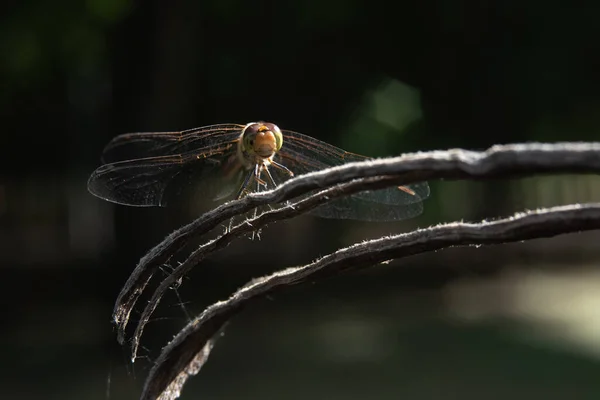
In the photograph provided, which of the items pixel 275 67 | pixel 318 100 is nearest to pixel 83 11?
pixel 275 67

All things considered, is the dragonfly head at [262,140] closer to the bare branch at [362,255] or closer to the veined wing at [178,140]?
the veined wing at [178,140]

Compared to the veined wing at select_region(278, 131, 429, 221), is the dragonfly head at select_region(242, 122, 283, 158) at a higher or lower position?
higher

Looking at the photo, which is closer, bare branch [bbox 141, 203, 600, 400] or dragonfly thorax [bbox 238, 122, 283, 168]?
bare branch [bbox 141, 203, 600, 400]

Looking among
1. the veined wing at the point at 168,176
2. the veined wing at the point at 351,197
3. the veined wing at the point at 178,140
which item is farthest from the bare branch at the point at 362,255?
the veined wing at the point at 178,140

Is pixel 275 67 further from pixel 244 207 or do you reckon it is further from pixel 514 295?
pixel 244 207

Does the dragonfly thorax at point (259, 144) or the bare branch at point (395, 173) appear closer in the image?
the bare branch at point (395, 173)

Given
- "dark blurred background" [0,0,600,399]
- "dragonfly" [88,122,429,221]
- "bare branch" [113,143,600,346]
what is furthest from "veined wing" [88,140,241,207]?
"dark blurred background" [0,0,600,399]

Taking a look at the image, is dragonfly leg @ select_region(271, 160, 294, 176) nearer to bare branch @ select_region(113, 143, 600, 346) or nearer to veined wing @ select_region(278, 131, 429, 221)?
veined wing @ select_region(278, 131, 429, 221)
